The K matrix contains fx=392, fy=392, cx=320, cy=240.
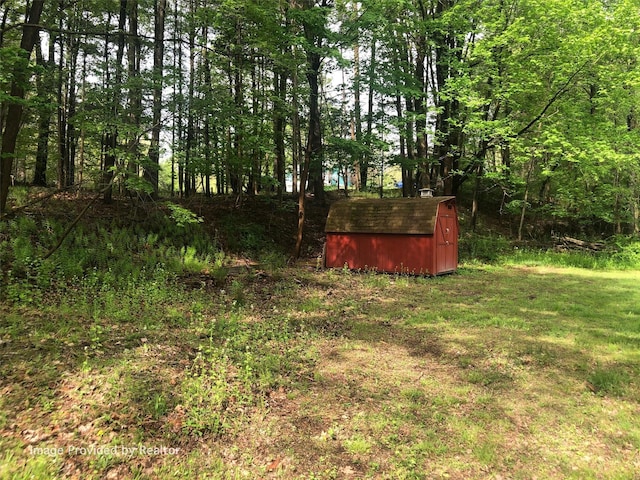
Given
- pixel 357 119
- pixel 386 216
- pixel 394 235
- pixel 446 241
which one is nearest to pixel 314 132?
pixel 357 119

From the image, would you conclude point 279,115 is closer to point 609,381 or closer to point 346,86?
point 346,86

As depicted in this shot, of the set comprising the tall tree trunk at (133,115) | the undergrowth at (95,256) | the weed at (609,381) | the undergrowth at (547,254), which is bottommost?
the weed at (609,381)

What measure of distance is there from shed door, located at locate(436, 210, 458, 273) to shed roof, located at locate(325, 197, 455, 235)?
491 mm

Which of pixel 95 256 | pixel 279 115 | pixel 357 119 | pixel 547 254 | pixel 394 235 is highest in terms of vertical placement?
pixel 357 119

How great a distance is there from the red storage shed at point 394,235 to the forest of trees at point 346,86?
Answer: 2.39m

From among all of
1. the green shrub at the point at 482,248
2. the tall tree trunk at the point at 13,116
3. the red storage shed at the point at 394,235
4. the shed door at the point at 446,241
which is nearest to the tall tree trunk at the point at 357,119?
the red storage shed at the point at 394,235

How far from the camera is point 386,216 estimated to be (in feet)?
46.4

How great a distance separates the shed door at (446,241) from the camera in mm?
13492

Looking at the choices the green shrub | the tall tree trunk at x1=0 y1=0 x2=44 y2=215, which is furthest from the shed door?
the tall tree trunk at x1=0 y1=0 x2=44 y2=215

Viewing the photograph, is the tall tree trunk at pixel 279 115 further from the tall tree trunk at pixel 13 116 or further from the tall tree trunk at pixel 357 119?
the tall tree trunk at pixel 13 116

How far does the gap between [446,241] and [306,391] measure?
1047cm

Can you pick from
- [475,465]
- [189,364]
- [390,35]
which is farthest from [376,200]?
[475,465]

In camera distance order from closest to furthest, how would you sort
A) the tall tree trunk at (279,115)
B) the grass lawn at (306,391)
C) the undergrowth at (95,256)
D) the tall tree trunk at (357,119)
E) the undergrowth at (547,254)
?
the grass lawn at (306,391) → the undergrowth at (95,256) → the tall tree trunk at (279,115) → the tall tree trunk at (357,119) → the undergrowth at (547,254)

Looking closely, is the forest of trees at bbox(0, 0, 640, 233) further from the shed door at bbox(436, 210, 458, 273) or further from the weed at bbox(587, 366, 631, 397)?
the weed at bbox(587, 366, 631, 397)
